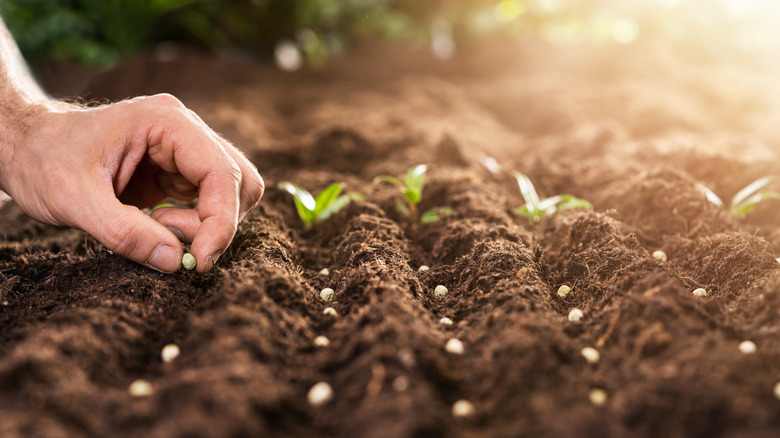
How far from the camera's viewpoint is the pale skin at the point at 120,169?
1.57 meters

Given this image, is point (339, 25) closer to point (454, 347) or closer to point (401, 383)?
point (454, 347)

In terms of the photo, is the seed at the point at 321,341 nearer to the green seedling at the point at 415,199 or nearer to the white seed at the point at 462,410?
the white seed at the point at 462,410

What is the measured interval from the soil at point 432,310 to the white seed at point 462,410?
0.01m

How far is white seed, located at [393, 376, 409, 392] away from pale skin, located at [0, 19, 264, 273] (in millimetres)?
753

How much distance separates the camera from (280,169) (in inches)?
112

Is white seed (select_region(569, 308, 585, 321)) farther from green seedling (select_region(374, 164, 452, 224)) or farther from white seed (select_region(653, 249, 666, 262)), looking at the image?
green seedling (select_region(374, 164, 452, 224))

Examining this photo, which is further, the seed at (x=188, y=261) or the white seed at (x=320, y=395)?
the seed at (x=188, y=261)

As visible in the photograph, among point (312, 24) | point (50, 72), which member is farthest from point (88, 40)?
point (312, 24)

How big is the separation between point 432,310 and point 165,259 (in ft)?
2.66

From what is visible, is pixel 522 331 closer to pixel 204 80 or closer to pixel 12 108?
pixel 12 108

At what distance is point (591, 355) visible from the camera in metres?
1.31

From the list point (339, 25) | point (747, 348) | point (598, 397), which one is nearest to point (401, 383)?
point (598, 397)

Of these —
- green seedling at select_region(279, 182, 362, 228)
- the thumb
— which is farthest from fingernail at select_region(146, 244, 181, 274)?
green seedling at select_region(279, 182, 362, 228)

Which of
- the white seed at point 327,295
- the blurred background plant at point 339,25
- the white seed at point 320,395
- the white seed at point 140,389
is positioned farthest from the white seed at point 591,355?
the blurred background plant at point 339,25
